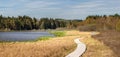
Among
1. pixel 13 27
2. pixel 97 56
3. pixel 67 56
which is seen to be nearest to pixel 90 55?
pixel 97 56

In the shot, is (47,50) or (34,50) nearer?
(34,50)

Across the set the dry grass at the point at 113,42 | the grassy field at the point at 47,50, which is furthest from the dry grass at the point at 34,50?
the dry grass at the point at 113,42

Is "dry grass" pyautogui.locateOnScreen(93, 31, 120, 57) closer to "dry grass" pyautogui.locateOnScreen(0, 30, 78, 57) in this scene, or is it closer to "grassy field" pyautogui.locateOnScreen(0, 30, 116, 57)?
"grassy field" pyautogui.locateOnScreen(0, 30, 116, 57)

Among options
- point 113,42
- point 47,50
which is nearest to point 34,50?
point 47,50

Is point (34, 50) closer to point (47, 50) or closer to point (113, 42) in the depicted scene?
point (47, 50)

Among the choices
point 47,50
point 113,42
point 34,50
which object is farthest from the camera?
point 113,42

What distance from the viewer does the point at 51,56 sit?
24.7 m

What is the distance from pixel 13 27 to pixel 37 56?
170586 millimetres

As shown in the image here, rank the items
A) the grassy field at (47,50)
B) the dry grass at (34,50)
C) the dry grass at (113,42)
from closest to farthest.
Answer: the dry grass at (34,50)
the grassy field at (47,50)
the dry grass at (113,42)

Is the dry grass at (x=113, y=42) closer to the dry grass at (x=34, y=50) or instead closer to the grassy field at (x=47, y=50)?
the grassy field at (x=47, y=50)

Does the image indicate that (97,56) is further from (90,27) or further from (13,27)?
(13,27)

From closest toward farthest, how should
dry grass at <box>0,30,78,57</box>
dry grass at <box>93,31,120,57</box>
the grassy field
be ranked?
dry grass at <box>0,30,78,57</box>, the grassy field, dry grass at <box>93,31,120,57</box>

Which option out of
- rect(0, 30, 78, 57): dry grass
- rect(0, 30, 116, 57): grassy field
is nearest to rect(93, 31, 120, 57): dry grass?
rect(0, 30, 116, 57): grassy field

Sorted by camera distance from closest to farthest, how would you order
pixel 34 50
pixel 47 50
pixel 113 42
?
pixel 34 50 < pixel 47 50 < pixel 113 42
